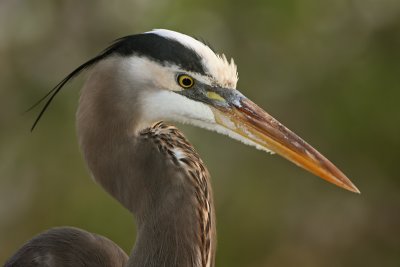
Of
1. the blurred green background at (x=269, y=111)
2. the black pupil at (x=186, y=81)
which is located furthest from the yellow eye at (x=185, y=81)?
the blurred green background at (x=269, y=111)

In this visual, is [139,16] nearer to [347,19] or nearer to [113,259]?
[347,19]

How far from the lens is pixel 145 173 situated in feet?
5.58

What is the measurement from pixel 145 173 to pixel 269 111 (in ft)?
8.50

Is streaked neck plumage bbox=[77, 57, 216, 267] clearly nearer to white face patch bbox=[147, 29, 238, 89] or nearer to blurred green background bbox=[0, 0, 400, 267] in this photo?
white face patch bbox=[147, 29, 238, 89]

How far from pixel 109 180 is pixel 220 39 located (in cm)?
266

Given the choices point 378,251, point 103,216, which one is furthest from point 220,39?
point 378,251

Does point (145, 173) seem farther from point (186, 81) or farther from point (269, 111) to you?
point (269, 111)

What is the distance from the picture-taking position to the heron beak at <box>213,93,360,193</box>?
1.76m

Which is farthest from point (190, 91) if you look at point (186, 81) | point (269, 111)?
point (269, 111)

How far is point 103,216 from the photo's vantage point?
3.93 metres

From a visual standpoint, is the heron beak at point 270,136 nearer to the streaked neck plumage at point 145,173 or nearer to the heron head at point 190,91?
the heron head at point 190,91

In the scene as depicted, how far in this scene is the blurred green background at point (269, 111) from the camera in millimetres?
4137

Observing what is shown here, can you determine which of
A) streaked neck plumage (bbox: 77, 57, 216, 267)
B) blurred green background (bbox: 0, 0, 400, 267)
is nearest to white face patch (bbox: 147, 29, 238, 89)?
streaked neck plumage (bbox: 77, 57, 216, 267)

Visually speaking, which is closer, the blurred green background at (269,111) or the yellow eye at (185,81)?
the yellow eye at (185,81)
